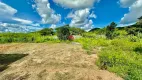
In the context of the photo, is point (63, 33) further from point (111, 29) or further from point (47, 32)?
point (47, 32)

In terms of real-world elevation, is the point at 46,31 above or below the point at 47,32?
above

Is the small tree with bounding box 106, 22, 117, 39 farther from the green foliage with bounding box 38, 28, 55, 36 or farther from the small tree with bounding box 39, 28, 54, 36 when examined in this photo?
the small tree with bounding box 39, 28, 54, 36

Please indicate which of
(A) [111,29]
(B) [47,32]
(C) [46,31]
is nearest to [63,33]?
(A) [111,29]

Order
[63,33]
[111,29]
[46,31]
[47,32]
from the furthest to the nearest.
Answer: [46,31] → [47,32] → [111,29] → [63,33]

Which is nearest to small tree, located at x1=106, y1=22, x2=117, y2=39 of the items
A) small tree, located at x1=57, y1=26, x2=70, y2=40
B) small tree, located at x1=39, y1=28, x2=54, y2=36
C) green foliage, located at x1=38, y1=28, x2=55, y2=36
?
small tree, located at x1=57, y1=26, x2=70, y2=40

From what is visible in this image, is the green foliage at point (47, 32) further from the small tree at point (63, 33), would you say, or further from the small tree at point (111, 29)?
the small tree at point (63, 33)

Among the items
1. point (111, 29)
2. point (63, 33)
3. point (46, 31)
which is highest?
point (46, 31)

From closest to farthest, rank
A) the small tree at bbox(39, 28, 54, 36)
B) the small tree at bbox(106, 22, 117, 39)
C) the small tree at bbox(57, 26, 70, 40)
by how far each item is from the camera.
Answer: the small tree at bbox(57, 26, 70, 40) < the small tree at bbox(106, 22, 117, 39) < the small tree at bbox(39, 28, 54, 36)

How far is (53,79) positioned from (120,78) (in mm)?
2769

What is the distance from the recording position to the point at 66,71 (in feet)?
24.6

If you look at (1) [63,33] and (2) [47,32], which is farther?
(2) [47,32]

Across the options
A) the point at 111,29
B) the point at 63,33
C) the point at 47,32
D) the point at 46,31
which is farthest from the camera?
the point at 46,31

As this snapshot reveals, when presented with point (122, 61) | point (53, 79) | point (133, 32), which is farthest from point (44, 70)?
point (133, 32)

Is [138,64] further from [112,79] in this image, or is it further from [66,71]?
[66,71]
